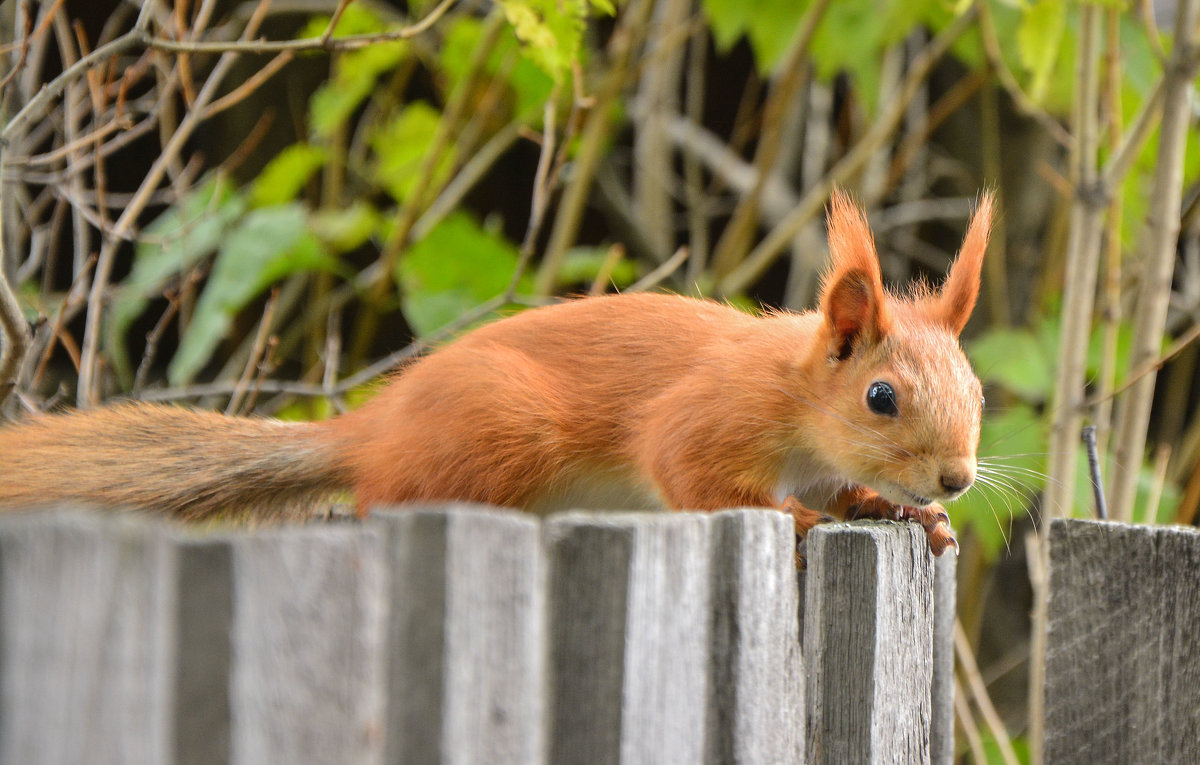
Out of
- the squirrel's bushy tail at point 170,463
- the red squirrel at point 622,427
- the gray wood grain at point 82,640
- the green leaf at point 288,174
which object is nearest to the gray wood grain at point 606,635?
the gray wood grain at point 82,640

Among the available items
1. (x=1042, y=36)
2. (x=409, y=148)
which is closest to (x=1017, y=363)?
(x=1042, y=36)

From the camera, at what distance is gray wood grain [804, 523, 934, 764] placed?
1046 mm

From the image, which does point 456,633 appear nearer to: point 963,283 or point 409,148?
point 963,283

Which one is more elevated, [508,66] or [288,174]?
[508,66]

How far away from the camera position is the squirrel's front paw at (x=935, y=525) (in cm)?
133

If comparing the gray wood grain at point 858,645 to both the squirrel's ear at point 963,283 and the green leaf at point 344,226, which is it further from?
the green leaf at point 344,226

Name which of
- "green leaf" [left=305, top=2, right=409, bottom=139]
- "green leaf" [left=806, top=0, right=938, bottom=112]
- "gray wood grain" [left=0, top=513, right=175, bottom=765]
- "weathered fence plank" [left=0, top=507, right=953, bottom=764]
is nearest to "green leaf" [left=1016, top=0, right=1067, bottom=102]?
"green leaf" [left=806, top=0, right=938, bottom=112]

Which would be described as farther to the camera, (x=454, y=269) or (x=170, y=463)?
(x=454, y=269)

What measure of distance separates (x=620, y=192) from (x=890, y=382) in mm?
2242

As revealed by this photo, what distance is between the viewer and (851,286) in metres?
1.39

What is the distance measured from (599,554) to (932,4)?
79.9 inches

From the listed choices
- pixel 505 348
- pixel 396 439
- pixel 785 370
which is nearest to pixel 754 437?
pixel 785 370

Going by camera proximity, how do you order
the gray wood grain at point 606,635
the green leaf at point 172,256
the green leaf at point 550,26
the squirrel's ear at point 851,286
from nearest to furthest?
the gray wood grain at point 606,635, the squirrel's ear at point 851,286, the green leaf at point 550,26, the green leaf at point 172,256

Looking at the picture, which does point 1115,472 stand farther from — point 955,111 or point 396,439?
point 955,111
